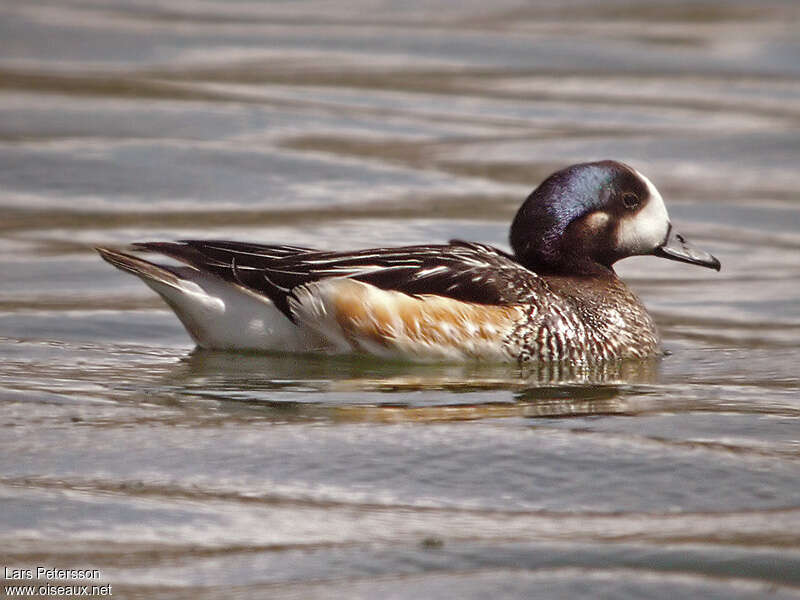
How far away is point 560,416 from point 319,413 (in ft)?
3.23

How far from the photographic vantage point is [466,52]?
17.8 m

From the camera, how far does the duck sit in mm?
8188

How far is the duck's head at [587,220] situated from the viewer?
8.67 metres

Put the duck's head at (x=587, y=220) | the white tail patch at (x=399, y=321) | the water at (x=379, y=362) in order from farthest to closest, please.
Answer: the duck's head at (x=587, y=220)
the white tail patch at (x=399, y=321)
the water at (x=379, y=362)

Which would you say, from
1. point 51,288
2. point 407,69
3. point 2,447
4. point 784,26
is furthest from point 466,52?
point 2,447

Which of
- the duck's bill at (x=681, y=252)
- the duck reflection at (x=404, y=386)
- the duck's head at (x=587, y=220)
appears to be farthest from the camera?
the duck's bill at (x=681, y=252)

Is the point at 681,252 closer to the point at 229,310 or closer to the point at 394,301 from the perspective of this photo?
the point at 394,301

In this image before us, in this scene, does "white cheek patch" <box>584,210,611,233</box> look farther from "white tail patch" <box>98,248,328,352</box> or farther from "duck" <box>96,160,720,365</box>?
"white tail patch" <box>98,248,328,352</box>

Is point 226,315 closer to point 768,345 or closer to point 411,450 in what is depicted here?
point 411,450

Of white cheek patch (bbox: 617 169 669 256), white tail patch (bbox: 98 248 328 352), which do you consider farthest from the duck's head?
white tail patch (bbox: 98 248 328 352)

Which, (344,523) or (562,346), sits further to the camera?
(562,346)

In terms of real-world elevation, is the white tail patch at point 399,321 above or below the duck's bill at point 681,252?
below

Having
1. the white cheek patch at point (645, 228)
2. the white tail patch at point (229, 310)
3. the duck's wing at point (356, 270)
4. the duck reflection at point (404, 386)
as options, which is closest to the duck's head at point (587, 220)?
the white cheek patch at point (645, 228)

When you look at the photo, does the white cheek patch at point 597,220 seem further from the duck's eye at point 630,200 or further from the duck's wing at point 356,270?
the duck's wing at point 356,270
